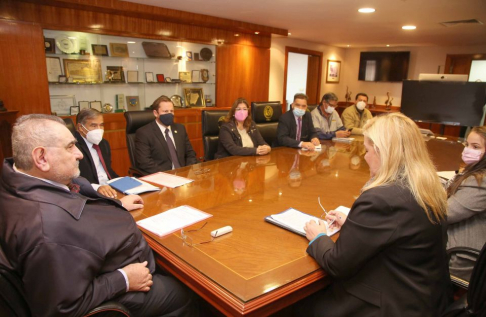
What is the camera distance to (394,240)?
111 centimetres

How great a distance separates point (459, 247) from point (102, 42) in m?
4.37

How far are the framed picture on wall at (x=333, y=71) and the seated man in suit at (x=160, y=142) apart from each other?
646cm

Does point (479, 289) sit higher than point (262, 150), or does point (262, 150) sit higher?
point (262, 150)

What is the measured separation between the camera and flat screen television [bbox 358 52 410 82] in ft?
26.1

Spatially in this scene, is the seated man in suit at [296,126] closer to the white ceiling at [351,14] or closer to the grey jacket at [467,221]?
the white ceiling at [351,14]

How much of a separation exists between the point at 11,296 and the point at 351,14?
4.45m

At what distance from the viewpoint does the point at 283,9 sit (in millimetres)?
4070

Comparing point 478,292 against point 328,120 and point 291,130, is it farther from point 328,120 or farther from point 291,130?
point 328,120

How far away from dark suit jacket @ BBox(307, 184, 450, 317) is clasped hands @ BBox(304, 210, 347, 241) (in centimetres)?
16

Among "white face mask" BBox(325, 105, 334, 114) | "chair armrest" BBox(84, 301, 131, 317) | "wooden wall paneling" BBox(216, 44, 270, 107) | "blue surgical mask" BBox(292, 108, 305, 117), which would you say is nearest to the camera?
"chair armrest" BBox(84, 301, 131, 317)

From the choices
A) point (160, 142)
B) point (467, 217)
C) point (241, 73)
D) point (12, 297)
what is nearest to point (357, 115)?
point (241, 73)

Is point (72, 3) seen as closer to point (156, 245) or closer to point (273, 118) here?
point (273, 118)

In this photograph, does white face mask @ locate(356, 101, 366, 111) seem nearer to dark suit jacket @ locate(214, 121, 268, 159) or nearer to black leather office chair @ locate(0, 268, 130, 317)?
dark suit jacket @ locate(214, 121, 268, 159)

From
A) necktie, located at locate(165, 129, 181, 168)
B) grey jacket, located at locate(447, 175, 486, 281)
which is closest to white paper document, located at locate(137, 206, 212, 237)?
grey jacket, located at locate(447, 175, 486, 281)
